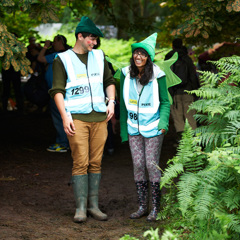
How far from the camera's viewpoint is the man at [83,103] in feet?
16.3

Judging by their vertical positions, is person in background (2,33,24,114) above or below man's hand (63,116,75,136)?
below

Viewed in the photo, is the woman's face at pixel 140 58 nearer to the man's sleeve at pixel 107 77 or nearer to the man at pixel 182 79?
the man's sleeve at pixel 107 77

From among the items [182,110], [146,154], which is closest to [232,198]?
[146,154]

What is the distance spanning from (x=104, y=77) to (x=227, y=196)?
81.8 inches

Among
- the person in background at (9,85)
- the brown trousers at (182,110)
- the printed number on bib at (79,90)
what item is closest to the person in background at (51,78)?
the brown trousers at (182,110)

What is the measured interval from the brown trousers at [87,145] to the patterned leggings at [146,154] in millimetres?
353

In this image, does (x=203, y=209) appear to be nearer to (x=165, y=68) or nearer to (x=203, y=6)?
(x=165, y=68)

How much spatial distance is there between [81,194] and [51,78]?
3.76 metres

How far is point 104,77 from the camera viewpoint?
536 cm

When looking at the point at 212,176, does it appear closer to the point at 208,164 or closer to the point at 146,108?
the point at 208,164

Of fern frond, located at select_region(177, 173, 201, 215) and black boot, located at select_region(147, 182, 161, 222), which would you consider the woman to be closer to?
black boot, located at select_region(147, 182, 161, 222)

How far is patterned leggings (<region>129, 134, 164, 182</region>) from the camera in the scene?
507cm

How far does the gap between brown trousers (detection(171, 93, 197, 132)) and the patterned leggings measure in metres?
3.72

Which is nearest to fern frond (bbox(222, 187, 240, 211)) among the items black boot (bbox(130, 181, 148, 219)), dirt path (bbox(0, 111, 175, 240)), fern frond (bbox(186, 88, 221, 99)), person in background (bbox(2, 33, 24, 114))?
fern frond (bbox(186, 88, 221, 99))
